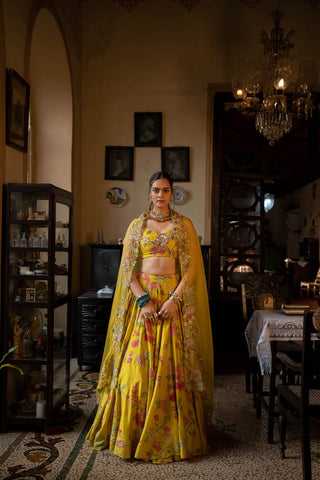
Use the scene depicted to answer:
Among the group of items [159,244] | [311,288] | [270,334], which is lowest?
[311,288]

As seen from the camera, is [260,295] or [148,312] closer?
[148,312]

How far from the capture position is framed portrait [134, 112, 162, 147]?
5465mm

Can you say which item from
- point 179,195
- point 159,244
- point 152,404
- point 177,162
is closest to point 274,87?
point 177,162

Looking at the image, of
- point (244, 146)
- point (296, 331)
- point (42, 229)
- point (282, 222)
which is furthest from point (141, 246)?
point (282, 222)

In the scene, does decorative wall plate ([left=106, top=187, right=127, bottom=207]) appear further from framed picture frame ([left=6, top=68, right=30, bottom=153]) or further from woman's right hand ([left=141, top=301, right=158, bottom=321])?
woman's right hand ([left=141, top=301, right=158, bottom=321])

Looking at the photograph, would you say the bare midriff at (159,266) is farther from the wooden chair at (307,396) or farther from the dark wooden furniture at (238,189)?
the dark wooden furniture at (238,189)

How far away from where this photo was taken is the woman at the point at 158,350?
111 inches

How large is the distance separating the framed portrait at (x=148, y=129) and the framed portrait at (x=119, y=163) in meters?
0.18

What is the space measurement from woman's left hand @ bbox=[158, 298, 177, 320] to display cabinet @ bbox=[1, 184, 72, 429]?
84 centimetres

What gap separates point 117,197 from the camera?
552 cm

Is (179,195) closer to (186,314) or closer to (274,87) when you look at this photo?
(274,87)

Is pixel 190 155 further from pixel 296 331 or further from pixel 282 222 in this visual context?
pixel 282 222

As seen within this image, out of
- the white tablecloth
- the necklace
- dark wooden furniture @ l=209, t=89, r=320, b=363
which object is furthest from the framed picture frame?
dark wooden furniture @ l=209, t=89, r=320, b=363

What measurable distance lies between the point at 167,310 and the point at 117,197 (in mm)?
2811
